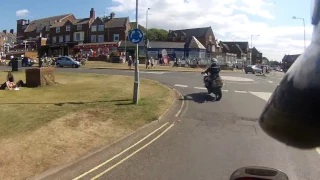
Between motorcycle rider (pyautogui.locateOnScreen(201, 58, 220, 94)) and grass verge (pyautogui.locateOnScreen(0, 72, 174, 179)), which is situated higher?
motorcycle rider (pyautogui.locateOnScreen(201, 58, 220, 94))

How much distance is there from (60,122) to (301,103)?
30.4 feet

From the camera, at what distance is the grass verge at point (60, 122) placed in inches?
274

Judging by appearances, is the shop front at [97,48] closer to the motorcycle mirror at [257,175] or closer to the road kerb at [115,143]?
the road kerb at [115,143]

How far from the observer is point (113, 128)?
973 cm

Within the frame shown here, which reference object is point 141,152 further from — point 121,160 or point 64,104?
point 64,104

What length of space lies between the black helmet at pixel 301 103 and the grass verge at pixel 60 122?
5710 mm

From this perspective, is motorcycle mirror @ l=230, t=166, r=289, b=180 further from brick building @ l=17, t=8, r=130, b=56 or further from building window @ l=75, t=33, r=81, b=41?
building window @ l=75, t=33, r=81, b=41

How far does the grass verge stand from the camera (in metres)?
6.97

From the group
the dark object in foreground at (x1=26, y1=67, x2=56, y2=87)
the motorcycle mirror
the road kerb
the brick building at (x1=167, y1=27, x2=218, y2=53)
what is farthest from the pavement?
the brick building at (x1=167, y1=27, x2=218, y2=53)

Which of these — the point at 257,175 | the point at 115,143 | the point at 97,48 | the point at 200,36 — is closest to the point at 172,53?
the point at 200,36

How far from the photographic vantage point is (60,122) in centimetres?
973

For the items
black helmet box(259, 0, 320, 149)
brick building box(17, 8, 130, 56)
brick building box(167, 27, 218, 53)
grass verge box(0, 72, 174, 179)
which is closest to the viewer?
black helmet box(259, 0, 320, 149)

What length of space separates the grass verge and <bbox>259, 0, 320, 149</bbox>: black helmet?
571 centimetres

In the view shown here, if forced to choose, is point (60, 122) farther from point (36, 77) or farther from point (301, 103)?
point (301, 103)
